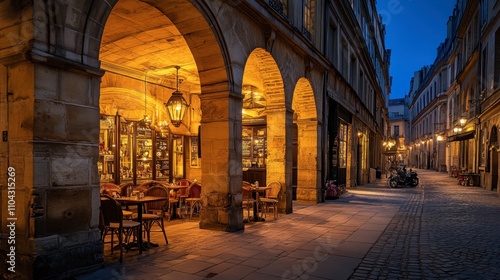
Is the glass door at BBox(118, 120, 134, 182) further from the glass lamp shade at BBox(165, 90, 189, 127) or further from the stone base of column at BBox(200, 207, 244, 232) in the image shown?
the stone base of column at BBox(200, 207, 244, 232)

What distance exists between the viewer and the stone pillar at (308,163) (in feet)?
36.5

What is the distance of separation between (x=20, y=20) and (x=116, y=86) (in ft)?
22.1

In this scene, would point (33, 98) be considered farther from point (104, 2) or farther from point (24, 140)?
point (104, 2)

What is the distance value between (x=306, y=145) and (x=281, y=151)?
7.50 feet

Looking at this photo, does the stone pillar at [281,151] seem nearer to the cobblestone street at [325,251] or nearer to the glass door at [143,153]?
the cobblestone street at [325,251]

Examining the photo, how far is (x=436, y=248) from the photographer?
5.75 m

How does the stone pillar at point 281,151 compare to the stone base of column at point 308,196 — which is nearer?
the stone pillar at point 281,151

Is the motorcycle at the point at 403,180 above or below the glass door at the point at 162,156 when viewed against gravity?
below

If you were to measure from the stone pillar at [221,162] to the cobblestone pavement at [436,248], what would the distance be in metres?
2.70

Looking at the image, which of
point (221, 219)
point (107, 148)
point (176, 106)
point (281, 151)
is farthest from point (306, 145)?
point (107, 148)

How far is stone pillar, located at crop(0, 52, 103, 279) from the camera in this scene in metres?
3.41

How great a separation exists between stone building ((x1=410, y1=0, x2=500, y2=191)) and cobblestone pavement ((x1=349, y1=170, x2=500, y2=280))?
33.1 ft

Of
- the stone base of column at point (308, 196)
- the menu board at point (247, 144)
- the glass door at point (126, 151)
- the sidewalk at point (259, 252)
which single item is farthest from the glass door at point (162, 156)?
the stone base of column at point (308, 196)

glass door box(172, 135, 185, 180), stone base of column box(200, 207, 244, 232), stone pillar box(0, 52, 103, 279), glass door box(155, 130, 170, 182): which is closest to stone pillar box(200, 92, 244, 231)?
stone base of column box(200, 207, 244, 232)
